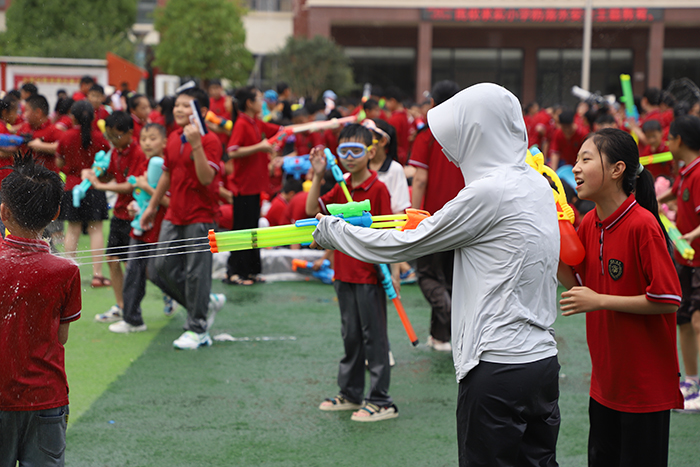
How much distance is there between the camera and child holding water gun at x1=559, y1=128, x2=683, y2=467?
2.83 meters

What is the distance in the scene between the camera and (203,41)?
27.9m

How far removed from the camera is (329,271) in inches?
334

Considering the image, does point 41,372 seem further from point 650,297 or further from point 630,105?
point 630,105

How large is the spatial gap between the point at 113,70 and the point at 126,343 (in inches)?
404

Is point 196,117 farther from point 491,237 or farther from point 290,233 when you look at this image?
point 491,237

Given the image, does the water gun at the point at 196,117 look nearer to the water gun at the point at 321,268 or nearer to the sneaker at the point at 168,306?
the sneaker at the point at 168,306

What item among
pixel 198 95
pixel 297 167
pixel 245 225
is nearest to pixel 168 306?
pixel 245 225

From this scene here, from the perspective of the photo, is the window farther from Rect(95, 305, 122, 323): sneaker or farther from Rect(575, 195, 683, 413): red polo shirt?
Rect(575, 195, 683, 413): red polo shirt

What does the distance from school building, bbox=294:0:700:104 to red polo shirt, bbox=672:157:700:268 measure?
1053 inches

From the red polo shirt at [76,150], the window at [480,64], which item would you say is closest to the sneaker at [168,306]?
the red polo shirt at [76,150]

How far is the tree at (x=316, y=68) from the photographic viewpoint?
90.3 ft

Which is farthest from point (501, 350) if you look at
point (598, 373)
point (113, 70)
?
point (113, 70)

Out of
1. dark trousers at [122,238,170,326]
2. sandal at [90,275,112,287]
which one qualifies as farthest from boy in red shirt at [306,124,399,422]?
sandal at [90,275,112,287]

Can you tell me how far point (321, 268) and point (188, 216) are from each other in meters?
2.88
